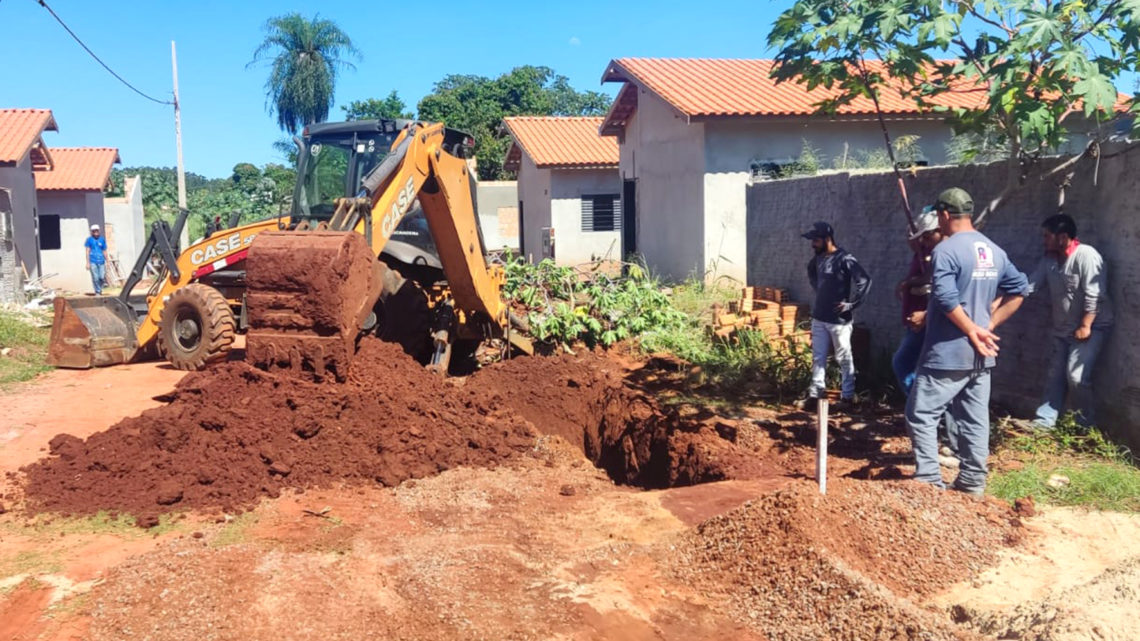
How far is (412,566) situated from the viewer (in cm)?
470

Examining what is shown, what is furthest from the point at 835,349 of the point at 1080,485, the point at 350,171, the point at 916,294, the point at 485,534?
the point at 350,171

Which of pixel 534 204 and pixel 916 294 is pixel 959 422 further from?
pixel 534 204

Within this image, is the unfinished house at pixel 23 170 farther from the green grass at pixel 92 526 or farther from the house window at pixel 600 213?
the green grass at pixel 92 526

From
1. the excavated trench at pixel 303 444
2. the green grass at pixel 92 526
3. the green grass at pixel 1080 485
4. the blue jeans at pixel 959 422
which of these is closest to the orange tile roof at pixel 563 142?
the excavated trench at pixel 303 444

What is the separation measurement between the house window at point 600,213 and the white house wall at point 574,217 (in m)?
0.16

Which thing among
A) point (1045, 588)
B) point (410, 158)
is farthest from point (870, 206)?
point (1045, 588)

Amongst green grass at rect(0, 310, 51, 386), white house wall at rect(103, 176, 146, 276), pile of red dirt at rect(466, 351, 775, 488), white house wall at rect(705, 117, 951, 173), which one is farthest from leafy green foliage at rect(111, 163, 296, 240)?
pile of red dirt at rect(466, 351, 775, 488)

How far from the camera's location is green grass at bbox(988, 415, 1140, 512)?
5820 millimetres

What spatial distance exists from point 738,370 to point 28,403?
736 cm

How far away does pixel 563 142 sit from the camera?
2848cm

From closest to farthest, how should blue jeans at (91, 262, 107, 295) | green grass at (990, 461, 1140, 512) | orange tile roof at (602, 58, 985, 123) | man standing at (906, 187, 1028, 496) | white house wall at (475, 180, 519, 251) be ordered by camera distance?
1. man standing at (906, 187, 1028, 496)
2. green grass at (990, 461, 1140, 512)
3. orange tile roof at (602, 58, 985, 123)
4. blue jeans at (91, 262, 107, 295)
5. white house wall at (475, 180, 519, 251)

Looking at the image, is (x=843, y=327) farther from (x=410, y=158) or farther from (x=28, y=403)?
(x=28, y=403)

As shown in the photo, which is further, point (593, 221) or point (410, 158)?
point (593, 221)

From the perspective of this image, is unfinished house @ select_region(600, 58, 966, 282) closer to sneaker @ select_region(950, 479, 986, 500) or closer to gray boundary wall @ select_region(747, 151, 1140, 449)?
gray boundary wall @ select_region(747, 151, 1140, 449)
